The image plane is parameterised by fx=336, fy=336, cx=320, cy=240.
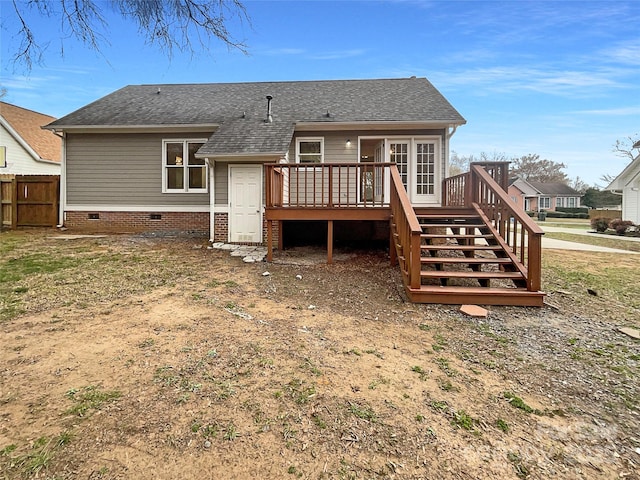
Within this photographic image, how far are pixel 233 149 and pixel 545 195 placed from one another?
168 feet

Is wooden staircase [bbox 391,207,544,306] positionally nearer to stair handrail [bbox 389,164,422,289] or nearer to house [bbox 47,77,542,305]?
stair handrail [bbox 389,164,422,289]

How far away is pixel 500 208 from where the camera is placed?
19.9 feet

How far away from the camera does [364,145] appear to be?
34.5ft

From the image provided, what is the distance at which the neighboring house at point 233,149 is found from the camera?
9.12 m

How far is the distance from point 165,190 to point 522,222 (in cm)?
988

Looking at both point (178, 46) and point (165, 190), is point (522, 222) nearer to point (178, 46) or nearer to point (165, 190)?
point (178, 46)

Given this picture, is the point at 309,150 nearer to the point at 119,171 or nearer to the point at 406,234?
the point at 406,234

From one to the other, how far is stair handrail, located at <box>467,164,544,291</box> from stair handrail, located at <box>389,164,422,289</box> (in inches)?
56.8

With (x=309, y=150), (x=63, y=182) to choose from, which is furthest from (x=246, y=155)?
(x=63, y=182)

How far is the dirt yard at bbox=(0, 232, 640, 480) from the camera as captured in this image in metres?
1.81

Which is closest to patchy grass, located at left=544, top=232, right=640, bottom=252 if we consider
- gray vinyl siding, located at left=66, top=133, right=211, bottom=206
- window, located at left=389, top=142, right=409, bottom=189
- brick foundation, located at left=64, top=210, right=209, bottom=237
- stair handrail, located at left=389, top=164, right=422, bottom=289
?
window, located at left=389, top=142, right=409, bottom=189

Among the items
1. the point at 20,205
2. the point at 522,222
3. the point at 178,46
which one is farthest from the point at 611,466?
the point at 20,205

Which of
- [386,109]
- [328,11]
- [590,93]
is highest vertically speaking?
[590,93]

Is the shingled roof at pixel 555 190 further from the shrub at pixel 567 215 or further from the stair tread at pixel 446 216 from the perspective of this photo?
the stair tread at pixel 446 216
